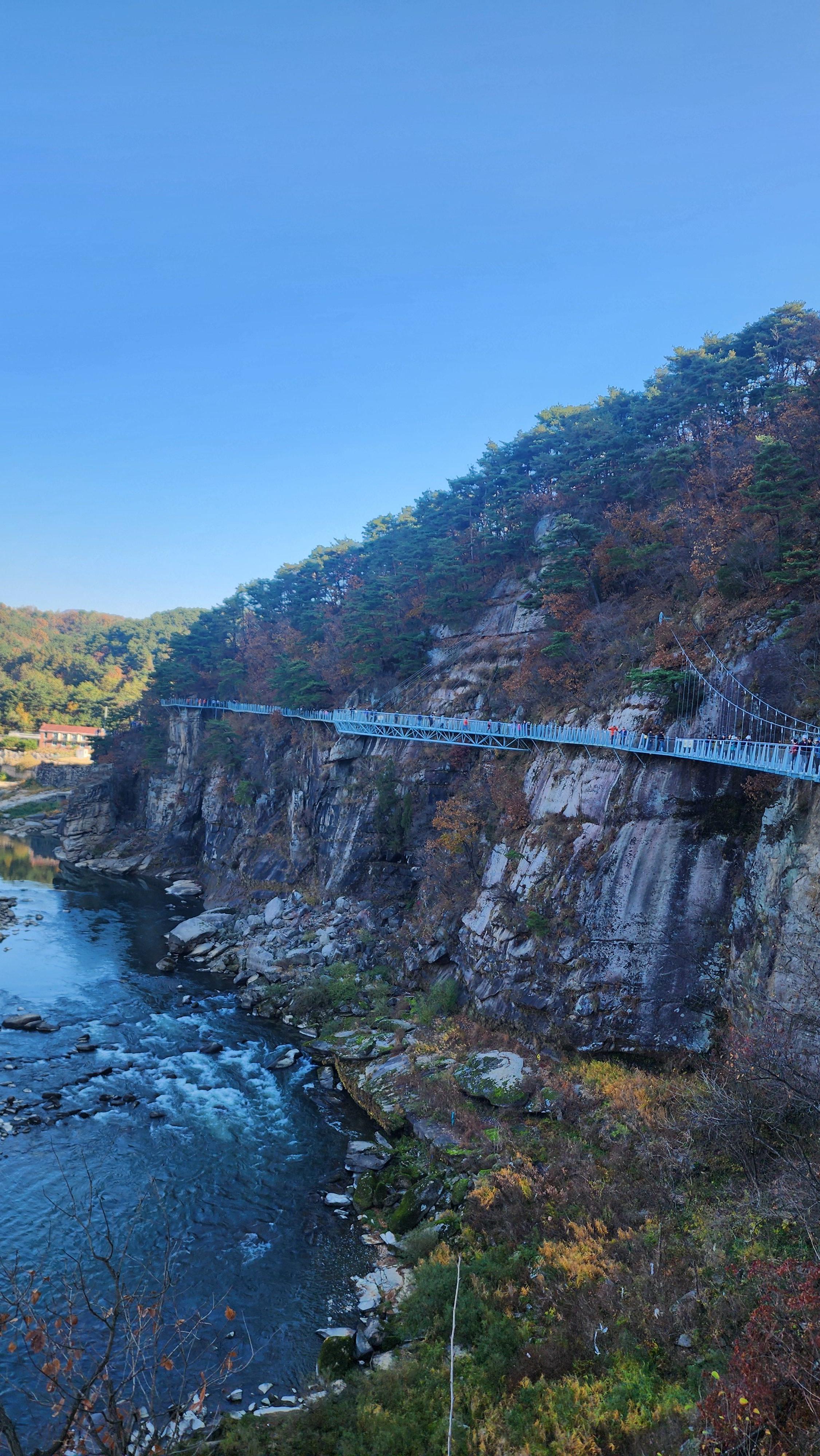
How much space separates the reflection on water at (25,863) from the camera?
50.5m

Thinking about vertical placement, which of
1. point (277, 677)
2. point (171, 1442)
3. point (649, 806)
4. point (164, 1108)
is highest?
point (277, 677)

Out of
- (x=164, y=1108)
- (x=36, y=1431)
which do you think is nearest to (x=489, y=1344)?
(x=36, y=1431)

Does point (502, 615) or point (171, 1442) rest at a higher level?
point (502, 615)

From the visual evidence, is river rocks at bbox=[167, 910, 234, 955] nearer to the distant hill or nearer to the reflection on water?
the reflection on water

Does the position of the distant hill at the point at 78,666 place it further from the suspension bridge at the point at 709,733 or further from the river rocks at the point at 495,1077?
the river rocks at the point at 495,1077

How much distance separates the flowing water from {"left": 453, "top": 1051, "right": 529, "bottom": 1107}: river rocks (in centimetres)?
343

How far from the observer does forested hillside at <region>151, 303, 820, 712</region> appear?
2295 cm

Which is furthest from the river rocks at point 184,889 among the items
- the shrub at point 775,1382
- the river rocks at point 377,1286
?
the shrub at point 775,1382

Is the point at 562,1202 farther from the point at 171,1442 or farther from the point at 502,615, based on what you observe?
the point at 502,615

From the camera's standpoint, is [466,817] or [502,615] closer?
[466,817]

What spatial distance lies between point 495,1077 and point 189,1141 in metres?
8.95

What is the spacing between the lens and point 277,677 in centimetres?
4869

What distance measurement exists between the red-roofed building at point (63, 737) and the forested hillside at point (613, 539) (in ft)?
138

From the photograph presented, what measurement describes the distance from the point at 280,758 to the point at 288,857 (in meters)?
8.04
